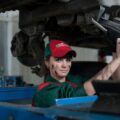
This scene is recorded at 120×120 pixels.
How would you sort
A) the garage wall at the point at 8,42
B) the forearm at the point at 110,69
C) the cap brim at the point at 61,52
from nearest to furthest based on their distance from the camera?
the forearm at the point at 110,69 < the cap brim at the point at 61,52 < the garage wall at the point at 8,42

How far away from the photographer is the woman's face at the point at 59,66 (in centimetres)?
135

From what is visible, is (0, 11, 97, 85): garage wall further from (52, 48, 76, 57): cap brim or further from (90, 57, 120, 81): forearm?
(90, 57, 120, 81): forearm

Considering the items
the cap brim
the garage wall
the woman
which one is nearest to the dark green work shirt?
the woman

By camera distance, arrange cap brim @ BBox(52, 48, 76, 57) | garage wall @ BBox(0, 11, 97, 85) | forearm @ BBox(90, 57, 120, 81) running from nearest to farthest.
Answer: forearm @ BBox(90, 57, 120, 81)
cap brim @ BBox(52, 48, 76, 57)
garage wall @ BBox(0, 11, 97, 85)

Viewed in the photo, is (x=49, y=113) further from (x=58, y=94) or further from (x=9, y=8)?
(x=9, y=8)

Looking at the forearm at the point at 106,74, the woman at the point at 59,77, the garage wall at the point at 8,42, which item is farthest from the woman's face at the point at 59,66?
the garage wall at the point at 8,42

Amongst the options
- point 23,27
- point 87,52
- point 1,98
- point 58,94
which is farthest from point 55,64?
point 87,52

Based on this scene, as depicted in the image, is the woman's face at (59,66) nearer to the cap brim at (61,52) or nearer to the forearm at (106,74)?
the cap brim at (61,52)

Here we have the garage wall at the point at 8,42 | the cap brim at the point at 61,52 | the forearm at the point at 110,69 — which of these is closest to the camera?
the forearm at the point at 110,69

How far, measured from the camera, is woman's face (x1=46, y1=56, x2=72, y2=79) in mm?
1351

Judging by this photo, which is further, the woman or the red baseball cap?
the red baseball cap

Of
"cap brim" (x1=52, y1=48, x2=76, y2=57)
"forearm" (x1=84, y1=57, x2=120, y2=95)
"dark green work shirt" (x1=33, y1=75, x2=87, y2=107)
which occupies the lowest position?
"dark green work shirt" (x1=33, y1=75, x2=87, y2=107)

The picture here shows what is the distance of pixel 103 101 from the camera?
833 millimetres

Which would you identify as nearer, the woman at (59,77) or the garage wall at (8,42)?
the woman at (59,77)
